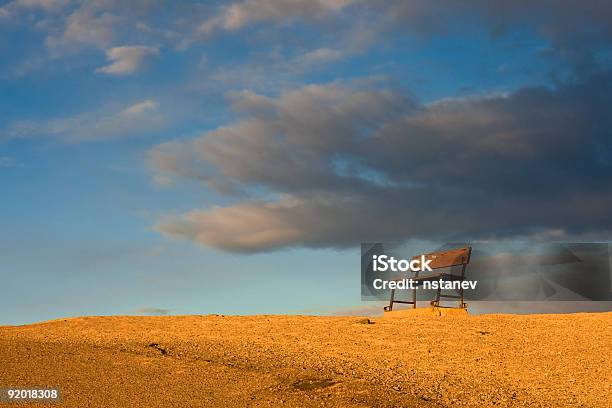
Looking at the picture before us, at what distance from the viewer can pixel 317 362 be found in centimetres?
1412

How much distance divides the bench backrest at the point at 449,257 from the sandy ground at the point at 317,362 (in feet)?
11.3

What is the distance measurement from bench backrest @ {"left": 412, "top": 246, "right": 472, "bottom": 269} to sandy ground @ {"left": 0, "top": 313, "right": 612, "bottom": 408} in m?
3.44

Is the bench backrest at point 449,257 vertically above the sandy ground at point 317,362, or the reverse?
the bench backrest at point 449,257

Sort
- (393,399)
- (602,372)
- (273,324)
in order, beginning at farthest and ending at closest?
(273,324)
(602,372)
(393,399)

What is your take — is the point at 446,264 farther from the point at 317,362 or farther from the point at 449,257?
the point at 317,362

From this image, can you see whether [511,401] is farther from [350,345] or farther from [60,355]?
[60,355]

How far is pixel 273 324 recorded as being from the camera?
61.0 feet

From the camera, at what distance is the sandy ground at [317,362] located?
12008 millimetres

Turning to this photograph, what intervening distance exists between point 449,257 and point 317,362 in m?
10.8

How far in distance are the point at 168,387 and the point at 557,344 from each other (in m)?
9.95

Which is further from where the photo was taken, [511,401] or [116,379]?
[116,379]

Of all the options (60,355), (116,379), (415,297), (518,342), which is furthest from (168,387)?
(415,297)

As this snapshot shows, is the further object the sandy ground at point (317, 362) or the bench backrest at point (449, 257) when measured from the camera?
the bench backrest at point (449, 257)

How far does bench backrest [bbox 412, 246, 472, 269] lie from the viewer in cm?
2270
